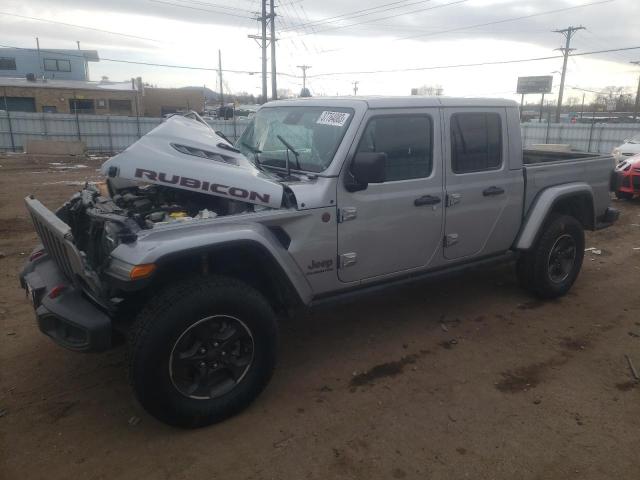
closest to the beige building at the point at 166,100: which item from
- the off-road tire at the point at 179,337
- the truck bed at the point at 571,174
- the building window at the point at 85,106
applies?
the building window at the point at 85,106

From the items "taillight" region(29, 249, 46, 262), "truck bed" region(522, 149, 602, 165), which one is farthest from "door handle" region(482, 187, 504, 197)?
"taillight" region(29, 249, 46, 262)

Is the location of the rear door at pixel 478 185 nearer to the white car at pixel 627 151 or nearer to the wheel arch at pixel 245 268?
the wheel arch at pixel 245 268

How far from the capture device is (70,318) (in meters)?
2.86

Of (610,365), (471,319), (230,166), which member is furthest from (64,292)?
(610,365)

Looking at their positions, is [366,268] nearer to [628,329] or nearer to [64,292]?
[64,292]

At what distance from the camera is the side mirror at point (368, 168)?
327 centimetres

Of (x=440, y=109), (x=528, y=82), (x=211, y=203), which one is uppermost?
(x=528, y=82)

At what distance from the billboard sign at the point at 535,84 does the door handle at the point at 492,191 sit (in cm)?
5378

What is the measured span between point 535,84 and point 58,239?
59511 mm

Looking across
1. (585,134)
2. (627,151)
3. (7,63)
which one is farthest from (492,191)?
(7,63)

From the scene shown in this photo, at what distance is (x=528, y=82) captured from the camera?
55.1 m

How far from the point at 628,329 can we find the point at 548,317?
67 centimetres

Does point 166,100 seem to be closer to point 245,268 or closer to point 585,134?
point 585,134

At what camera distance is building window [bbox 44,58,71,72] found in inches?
1948
